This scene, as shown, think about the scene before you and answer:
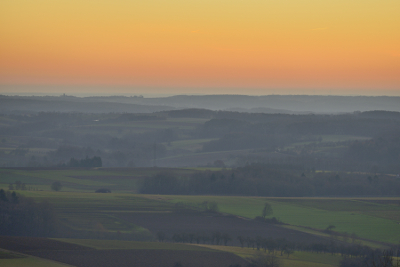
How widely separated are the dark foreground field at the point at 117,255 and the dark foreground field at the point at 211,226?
27.1 feet


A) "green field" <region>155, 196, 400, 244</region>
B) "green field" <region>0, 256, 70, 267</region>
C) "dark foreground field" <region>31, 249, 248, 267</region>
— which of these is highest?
"green field" <region>0, 256, 70, 267</region>

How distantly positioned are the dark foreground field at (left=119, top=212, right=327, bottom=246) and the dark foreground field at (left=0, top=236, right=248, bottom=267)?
325 inches

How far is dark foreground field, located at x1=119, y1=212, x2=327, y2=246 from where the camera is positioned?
48188 mm

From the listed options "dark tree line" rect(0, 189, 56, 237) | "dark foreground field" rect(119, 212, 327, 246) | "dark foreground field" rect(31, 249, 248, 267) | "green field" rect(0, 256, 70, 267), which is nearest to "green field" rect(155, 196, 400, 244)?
"dark foreground field" rect(119, 212, 327, 246)

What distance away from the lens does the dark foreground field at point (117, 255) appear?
36.0m

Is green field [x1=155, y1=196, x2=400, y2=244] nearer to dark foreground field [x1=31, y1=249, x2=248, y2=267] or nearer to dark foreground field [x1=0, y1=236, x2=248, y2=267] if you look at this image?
dark foreground field [x1=31, y1=249, x2=248, y2=267]

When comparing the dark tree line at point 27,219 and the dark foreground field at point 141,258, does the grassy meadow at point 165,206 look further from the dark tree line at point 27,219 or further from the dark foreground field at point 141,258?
the dark foreground field at point 141,258

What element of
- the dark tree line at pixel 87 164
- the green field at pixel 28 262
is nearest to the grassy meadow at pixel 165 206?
the green field at pixel 28 262

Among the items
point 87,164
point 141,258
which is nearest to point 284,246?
point 141,258

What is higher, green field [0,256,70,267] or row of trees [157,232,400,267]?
green field [0,256,70,267]

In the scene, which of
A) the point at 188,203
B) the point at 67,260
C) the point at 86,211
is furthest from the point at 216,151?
the point at 67,260

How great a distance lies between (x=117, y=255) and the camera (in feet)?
124

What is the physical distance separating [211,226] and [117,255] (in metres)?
15.6

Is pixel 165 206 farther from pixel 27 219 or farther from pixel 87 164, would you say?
pixel 87 164
